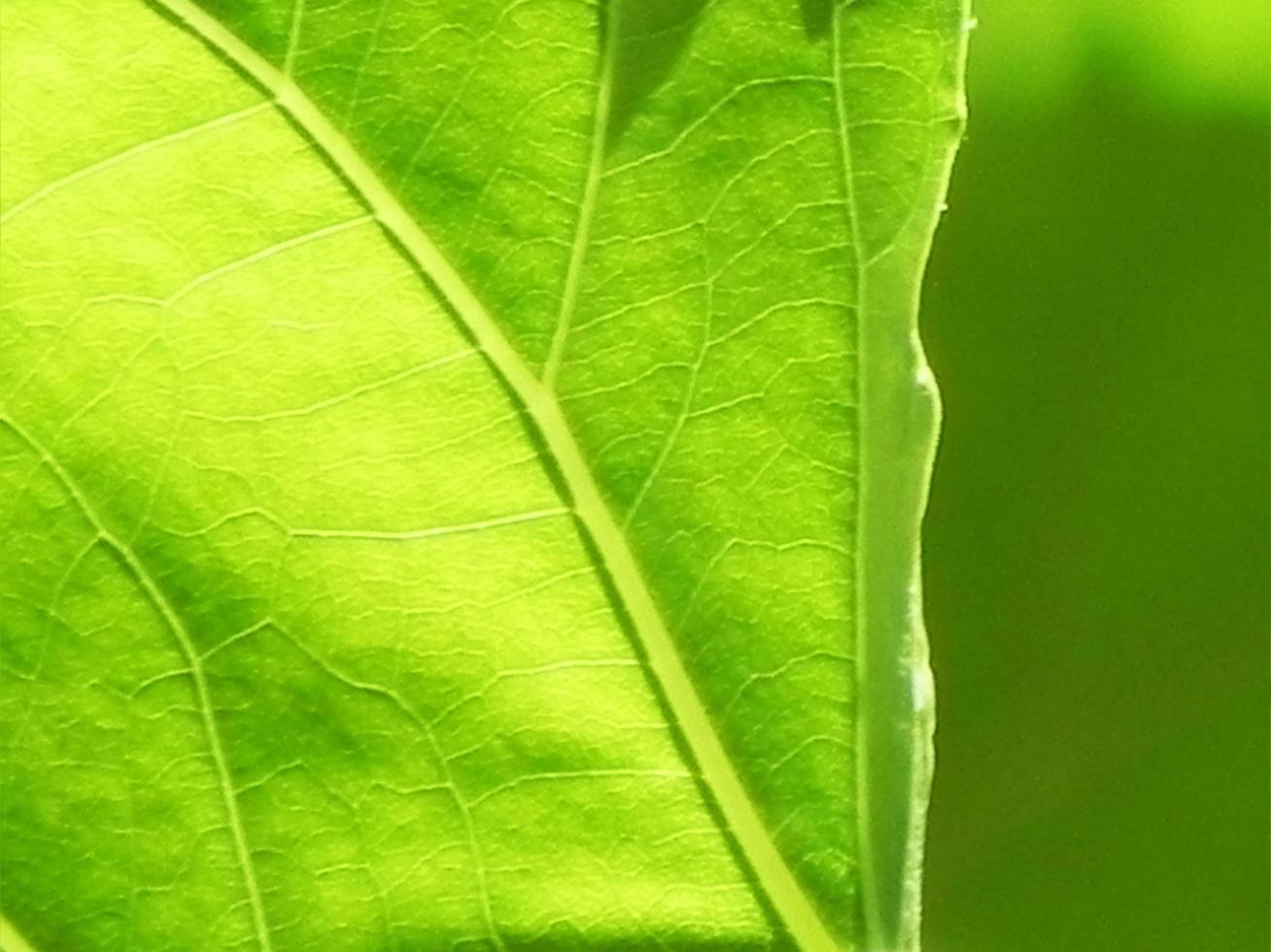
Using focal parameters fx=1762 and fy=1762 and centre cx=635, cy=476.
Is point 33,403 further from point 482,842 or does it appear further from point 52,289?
point 482,842

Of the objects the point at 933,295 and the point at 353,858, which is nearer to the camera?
the point at 353,858

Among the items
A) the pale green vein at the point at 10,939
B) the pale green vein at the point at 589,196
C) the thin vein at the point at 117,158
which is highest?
the thin vein at the point at 117,158

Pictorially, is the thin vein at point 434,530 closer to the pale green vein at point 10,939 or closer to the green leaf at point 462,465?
the green leaf at point 462,465

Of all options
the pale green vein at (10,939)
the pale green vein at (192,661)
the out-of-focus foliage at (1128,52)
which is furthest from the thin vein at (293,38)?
the out-of-focus foliage at (1128,52)

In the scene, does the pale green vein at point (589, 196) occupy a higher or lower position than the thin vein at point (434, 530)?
higher

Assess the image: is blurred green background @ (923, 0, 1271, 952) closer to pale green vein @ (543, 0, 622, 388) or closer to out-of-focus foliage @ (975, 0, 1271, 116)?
out-of-focus foliage @ (975, 0, 1271, 116)

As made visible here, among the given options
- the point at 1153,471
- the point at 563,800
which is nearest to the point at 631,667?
the point at 563,800

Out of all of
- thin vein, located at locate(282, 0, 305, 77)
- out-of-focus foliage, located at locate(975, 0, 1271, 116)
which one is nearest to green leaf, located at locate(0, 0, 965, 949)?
thin vein, located at locate(282, 0, 305, 77)
